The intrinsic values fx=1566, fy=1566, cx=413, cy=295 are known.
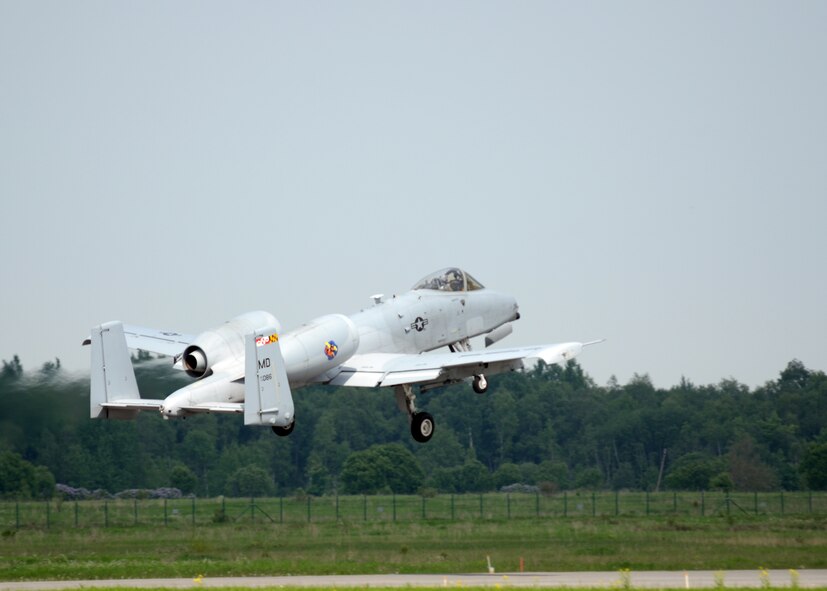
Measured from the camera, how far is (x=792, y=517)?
7275 cm

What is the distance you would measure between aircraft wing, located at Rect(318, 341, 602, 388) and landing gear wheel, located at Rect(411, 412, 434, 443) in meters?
1.03

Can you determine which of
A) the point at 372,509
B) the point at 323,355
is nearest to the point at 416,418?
the point at 323,355

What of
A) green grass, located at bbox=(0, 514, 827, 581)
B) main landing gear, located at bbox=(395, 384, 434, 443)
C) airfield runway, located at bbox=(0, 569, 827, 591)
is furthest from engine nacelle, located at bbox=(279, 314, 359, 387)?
green grass, located at bbox=(0, 514, 827, 581)

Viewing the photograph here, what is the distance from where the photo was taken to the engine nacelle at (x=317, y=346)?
Result: 42031 mm

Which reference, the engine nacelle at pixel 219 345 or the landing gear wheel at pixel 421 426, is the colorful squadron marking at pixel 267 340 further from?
the landing gear wheel at pixel 421 426

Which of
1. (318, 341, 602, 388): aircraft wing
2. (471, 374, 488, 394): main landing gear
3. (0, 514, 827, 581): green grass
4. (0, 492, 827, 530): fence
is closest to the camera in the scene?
(318, 341, 602, 388): aircraft wing

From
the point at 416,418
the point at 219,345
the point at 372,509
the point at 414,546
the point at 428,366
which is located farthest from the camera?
the point at 372,509

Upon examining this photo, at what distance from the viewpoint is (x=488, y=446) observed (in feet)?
461

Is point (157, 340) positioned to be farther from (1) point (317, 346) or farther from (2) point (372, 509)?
(2) point (372, 509)

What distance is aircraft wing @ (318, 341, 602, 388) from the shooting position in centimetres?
4322

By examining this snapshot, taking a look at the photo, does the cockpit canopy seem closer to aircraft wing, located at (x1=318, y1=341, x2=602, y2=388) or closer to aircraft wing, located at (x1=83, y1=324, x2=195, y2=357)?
aircraft wing, located at (x1=318, y1=341, x2=602, y2=388)

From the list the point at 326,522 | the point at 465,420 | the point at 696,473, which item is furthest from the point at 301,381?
the point at 465,420

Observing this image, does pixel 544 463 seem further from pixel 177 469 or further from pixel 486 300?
pixel 486 300

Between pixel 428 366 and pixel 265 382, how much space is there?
642cm
